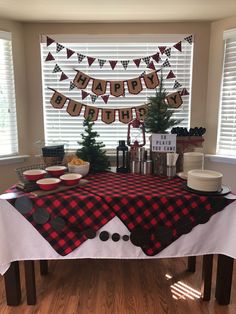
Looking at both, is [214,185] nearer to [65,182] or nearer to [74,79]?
[65,182]

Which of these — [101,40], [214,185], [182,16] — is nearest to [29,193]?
[214,185]

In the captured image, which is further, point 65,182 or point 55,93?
point 55,93

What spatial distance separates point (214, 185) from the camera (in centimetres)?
Answer: 162

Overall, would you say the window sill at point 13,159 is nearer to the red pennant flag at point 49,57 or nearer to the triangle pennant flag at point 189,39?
the red pennant flag at point 49,57

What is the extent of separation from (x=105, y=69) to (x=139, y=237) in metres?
1.87

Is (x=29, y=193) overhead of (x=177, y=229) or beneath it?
overhead

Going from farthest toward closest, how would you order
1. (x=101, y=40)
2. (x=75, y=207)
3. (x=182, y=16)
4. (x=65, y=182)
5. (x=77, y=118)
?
(x=77, y=118)
(x=101, y=40)
(x=182, y=16)
(x=65, y=182)
(x=75, y=207)

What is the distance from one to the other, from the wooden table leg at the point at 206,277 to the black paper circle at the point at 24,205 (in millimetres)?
1212

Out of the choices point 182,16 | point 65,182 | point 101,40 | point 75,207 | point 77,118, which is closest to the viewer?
point 75,207

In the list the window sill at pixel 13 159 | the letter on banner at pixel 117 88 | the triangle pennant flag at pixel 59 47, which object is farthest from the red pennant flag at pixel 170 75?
the window sill at pixel 13 159

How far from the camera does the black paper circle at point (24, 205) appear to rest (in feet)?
5.02

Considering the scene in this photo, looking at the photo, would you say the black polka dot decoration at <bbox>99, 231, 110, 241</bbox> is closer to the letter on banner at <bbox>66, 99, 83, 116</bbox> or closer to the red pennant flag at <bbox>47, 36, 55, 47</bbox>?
the letter on banner at <bbox>66, 99, 83, 116</bbox>

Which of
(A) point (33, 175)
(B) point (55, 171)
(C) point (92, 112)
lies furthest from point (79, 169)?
(C) point (92, 112)

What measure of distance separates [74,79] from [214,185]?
1861 millimetres
